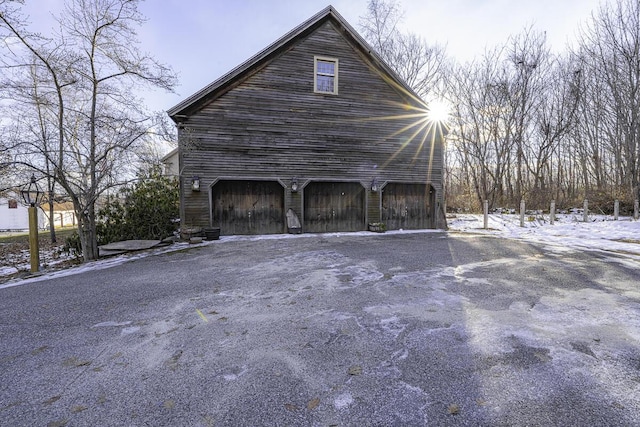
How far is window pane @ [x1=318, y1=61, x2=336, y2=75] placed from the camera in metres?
11.4

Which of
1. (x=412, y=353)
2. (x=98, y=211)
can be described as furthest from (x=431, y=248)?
(x=98, y=211)

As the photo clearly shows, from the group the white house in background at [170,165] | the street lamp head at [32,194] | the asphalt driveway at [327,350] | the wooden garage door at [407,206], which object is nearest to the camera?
the asphalt driveway at [327,350]

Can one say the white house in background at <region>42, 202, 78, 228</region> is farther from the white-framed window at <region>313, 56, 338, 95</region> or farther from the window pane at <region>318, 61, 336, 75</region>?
the window pane at <region>318, 61, 336, 75</region>

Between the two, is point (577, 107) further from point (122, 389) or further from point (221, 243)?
point (122, 389)

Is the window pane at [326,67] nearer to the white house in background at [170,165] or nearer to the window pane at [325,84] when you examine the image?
the window pane at [325,84]

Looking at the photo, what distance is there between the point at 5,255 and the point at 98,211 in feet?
17.5

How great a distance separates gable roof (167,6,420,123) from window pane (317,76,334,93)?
1615 mm

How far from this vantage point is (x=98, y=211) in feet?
30.6

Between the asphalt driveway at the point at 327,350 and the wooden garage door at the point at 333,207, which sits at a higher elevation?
the wooden garage door at the point at 333,207

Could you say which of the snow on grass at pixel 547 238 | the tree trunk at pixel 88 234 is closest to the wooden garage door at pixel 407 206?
the snow on grass at pixel 547 238

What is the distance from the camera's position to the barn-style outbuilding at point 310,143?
10.3 m

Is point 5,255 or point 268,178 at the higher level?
point 268,178

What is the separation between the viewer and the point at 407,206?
41.7 ft

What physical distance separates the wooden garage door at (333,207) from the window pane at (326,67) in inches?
167
